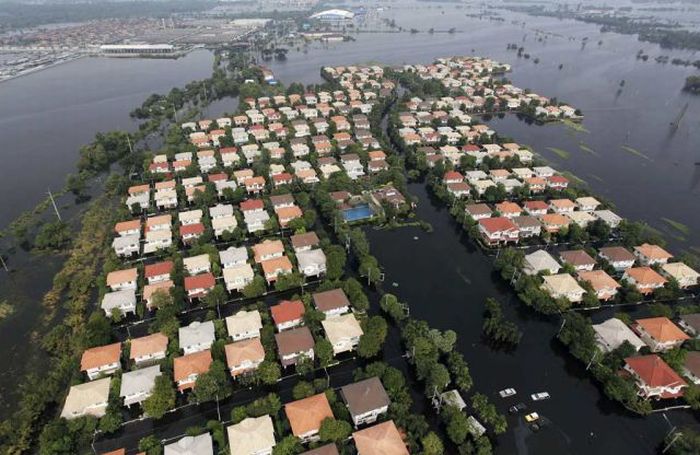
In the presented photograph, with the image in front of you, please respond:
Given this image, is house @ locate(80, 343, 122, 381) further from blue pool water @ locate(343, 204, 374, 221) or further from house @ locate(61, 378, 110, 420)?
blue pool water @ locate(343, 204, 374, 221)

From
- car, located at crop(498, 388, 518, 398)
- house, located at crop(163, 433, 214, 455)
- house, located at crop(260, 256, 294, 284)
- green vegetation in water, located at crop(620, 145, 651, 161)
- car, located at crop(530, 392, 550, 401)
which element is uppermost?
house, located at crop(260, 256, 294, 284)

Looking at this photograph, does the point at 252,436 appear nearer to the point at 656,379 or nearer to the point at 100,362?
A: the point at 100,362

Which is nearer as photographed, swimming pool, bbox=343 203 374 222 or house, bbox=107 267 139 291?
house, bbox=107 267 139 291

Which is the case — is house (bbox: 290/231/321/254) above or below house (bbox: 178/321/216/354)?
above

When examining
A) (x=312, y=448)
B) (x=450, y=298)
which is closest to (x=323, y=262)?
(x=450, y=298)

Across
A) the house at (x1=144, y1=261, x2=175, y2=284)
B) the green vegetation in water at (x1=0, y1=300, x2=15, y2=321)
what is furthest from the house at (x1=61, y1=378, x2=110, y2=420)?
the green vegetation in water at (x1=0, y1=300, x2=15, y2=321)

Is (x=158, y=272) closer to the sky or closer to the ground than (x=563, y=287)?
closer to the sky

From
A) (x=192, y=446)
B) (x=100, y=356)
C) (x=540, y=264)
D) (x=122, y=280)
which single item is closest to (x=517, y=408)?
(x=540, y=264)
